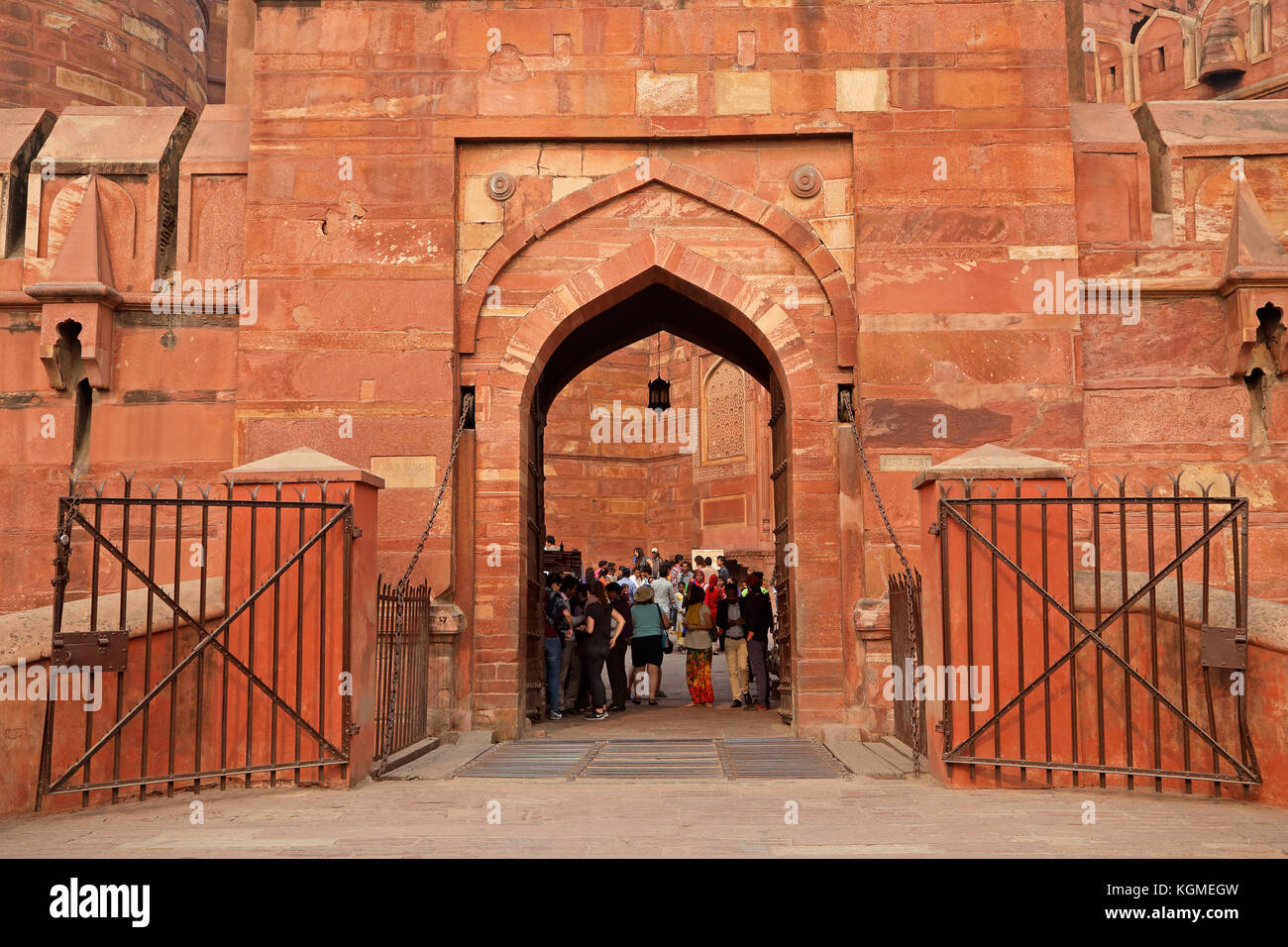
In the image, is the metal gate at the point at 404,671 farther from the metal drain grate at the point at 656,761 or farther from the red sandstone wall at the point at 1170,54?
the red sandstone wall at the point at 1170,54

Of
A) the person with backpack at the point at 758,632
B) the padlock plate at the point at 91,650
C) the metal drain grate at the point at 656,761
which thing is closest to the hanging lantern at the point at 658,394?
the person with backpack at the point at 758,632

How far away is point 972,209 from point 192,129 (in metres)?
6.29

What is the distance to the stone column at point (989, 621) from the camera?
660 centimetres

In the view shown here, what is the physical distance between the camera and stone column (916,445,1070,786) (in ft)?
21.7

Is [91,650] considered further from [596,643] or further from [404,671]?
[596,643]

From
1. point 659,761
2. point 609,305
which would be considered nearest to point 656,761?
point 659,761

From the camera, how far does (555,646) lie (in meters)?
12.1

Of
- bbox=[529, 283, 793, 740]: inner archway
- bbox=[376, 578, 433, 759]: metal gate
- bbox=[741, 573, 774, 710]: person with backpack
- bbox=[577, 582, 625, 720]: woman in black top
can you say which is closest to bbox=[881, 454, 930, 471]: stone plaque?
bbox=[741, 573, 774, 710]: person with backpack

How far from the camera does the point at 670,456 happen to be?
2880cm

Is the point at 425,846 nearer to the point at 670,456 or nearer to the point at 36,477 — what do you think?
the point at 36,477

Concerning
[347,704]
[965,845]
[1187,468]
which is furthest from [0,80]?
[965,845]

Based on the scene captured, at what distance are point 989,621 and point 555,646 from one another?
603 cm

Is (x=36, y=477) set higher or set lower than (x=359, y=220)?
lower

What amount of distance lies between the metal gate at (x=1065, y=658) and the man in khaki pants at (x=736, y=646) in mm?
5998
